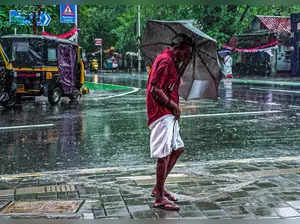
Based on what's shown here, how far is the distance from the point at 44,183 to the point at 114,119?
720 centimetres

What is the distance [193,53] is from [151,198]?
162cm

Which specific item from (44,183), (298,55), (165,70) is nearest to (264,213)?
(165,70)

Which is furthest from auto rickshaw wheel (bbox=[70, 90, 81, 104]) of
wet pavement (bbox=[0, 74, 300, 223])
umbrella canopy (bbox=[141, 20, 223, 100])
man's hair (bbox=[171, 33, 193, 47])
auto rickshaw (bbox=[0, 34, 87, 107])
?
man's hair (bbox=[171, 33, 193, 47])

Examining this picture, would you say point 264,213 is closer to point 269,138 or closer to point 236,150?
point 236,150

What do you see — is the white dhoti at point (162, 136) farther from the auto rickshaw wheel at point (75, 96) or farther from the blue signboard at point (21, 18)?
the blue signboard at point (21, 18)

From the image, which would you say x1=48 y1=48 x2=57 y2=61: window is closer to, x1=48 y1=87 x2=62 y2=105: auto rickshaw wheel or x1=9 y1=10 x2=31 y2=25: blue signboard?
x1=48 y1=87 x2=62 y2=105: auto rickshaw wheel

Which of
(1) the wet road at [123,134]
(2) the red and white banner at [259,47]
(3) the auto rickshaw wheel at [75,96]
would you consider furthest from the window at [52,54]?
(2) the red and white banner at [259,47]

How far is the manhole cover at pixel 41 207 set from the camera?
4.96 meters

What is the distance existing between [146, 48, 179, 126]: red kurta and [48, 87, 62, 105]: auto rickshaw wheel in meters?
13.6

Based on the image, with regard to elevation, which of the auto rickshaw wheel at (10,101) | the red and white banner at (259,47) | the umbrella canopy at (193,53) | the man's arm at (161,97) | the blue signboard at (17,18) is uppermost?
the blue signboard at (17,18)

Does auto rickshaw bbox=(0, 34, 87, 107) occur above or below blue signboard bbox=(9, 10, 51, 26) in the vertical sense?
below

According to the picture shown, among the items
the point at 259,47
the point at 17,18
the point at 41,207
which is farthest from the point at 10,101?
the point at 259,47

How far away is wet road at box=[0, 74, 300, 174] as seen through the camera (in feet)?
26.7

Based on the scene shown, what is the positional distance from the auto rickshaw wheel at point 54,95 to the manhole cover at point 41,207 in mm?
13062
